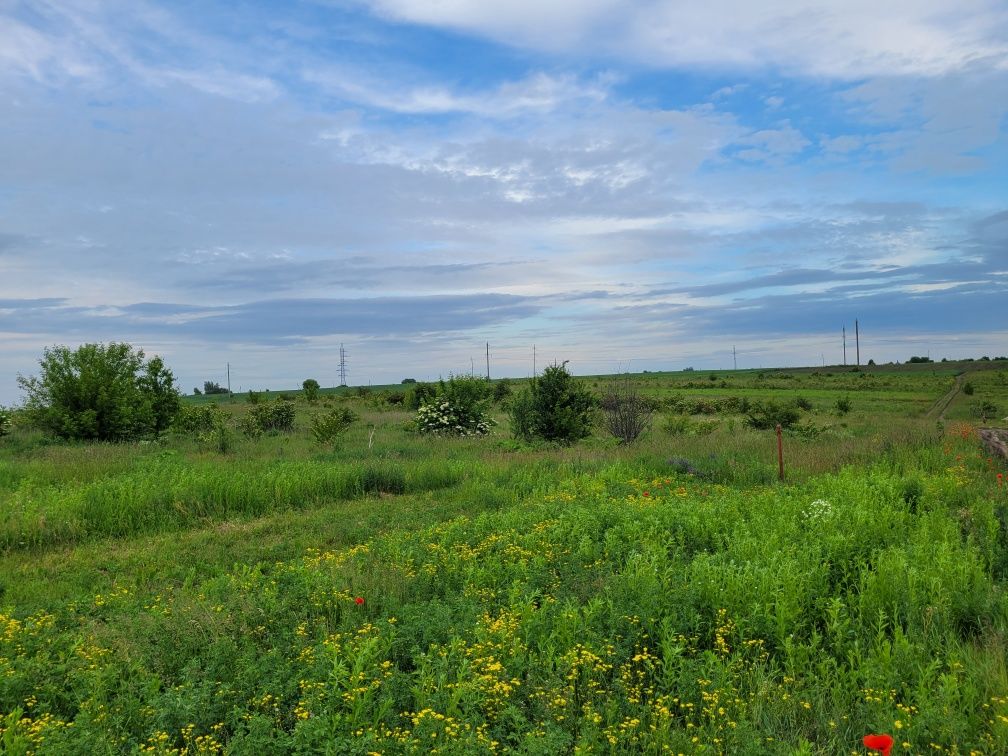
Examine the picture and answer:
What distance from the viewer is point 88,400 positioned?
21594mm

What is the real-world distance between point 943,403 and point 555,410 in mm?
31528

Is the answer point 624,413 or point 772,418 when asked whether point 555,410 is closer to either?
point 624,413

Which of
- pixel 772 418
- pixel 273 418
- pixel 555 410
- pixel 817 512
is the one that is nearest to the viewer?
pixel 817 512

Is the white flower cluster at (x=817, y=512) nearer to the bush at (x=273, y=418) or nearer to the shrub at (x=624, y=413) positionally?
the shrub at (x=624, y=413)

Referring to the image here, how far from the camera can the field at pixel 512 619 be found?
3.76m

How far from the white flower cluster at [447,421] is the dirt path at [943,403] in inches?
830

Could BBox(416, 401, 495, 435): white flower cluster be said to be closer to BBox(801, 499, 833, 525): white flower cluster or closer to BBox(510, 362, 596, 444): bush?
BBox(510, 362, 596, 444): bush

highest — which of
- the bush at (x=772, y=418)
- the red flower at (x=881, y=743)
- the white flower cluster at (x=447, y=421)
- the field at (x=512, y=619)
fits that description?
the white flower cluster at (x=447, y=421)

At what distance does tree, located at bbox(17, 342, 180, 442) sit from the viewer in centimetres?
2128

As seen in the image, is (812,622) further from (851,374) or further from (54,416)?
(851,374)

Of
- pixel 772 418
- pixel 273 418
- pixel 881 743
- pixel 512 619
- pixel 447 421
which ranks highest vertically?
pixel 273 418

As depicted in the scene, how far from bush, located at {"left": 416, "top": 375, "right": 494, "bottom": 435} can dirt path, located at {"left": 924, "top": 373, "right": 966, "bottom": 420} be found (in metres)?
20.9

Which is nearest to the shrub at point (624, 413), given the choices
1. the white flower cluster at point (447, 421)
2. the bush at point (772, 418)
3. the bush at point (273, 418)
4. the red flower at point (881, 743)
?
the white flower cluster at point (447, 421)

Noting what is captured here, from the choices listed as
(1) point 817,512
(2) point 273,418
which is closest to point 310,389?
(2) point 273,418
